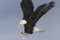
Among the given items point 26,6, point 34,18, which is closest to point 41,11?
point 34,18

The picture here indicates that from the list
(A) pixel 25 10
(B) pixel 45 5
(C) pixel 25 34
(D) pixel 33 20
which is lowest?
(C) pixel 25 34

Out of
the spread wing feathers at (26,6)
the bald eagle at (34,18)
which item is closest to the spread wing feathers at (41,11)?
the bald eagle at (34,18)

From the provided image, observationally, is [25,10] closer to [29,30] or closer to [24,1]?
[24,1]

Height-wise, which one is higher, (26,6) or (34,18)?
(26,6)

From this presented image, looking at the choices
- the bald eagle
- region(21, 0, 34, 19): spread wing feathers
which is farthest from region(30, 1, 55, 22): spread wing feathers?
region(21, 0, 34, 19): spread wing feathers

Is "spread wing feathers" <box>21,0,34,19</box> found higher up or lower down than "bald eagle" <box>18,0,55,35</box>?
higher up

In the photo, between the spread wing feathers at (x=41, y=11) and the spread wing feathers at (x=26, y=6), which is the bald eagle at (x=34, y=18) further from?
the spread wing feathers at (x=26, y=6)

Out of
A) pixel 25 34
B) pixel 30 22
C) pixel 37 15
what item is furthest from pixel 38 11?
pixel 25 34

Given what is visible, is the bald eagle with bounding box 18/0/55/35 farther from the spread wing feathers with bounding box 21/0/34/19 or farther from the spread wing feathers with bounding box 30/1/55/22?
the spread wing feathers with bounding box 21/0/34/19

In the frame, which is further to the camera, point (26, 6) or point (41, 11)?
point (26, 6)

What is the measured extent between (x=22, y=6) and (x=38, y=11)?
2.45 ft

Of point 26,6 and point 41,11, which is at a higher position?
point 26,6

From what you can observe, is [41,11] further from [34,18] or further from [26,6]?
[26,6]

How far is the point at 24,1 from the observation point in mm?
3535
